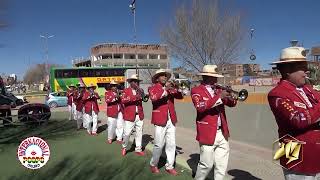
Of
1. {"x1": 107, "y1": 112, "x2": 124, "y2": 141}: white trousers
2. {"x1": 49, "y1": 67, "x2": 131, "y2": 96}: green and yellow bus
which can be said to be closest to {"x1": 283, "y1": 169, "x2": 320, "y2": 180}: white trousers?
{"x1": 107, "y1": 112, "x2": 124, "y2": 141}: white trousers

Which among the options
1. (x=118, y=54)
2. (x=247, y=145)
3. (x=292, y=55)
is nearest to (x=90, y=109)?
(x=247, y=145)

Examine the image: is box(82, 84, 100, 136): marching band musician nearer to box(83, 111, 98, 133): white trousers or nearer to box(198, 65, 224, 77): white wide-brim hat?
box(83, 111, 98, 133): white trousers

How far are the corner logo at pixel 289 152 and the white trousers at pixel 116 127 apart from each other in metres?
8.24

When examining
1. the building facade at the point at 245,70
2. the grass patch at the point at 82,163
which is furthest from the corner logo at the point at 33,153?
the building facade at the point at 245,70

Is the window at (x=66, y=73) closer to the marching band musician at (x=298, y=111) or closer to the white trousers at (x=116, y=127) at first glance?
the white trousers at (x=116, y=127)

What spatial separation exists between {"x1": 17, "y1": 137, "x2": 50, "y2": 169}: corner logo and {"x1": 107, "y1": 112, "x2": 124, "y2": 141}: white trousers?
5981 mm

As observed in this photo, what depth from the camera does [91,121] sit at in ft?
45.6

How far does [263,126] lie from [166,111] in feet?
9.26

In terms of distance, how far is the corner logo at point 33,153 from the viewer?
5.49 metres

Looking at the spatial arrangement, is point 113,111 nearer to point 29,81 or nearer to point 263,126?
point 263,126

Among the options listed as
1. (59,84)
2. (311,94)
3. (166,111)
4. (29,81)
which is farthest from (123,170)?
(29,81)

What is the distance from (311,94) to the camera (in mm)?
3590

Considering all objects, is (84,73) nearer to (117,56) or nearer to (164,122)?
(164,122)

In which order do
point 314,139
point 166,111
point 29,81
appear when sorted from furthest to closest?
point 29,81 → point 166,111 → point 314,139
